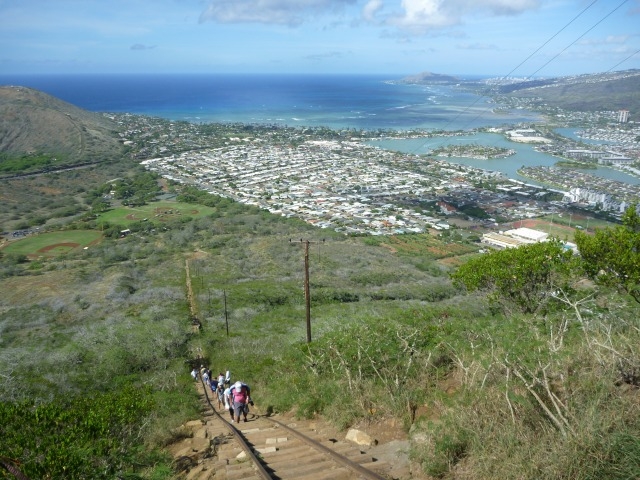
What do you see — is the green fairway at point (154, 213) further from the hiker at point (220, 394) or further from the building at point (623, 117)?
the building at point (623, 117)

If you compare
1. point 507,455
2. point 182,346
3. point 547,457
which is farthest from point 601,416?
point 182,346

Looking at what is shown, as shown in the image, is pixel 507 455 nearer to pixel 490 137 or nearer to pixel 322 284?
pixel 322 284

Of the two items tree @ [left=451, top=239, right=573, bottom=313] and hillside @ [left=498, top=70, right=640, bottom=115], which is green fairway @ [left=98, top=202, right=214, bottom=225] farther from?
hillside @ [left=498, top=70, right=640, bottom=115]

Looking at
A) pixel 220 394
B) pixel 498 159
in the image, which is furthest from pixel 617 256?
pixel 498 159

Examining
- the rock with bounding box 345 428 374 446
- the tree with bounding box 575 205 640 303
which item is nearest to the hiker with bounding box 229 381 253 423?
the rock with bounding box 345 428 374 446

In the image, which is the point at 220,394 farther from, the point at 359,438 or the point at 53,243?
the point at 53,243

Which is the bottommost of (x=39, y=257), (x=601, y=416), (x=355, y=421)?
(x=39, y=257)
